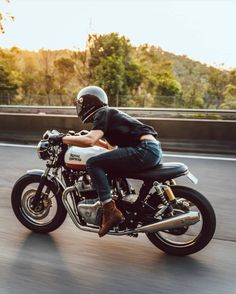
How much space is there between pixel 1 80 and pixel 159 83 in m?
17.9

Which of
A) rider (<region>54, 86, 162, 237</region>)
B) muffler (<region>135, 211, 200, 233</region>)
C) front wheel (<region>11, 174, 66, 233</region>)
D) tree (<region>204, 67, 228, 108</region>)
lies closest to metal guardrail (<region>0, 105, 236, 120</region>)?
front wheel (<region>11, 174, 66, 233</region>)

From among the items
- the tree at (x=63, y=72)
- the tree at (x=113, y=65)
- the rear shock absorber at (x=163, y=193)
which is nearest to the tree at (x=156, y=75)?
the tree at (x=113, y=65)

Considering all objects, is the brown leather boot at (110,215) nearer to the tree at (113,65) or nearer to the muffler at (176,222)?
the muffler at (176,222)

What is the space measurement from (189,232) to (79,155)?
141 cm

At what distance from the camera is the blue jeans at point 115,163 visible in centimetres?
421

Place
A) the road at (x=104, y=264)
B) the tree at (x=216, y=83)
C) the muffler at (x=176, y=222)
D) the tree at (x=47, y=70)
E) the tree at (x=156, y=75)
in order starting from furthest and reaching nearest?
1. the tree at (x=47, y=70)
2. the tree at (x=216, y=83)
3. the tree at (x=156, y=75)
4. the muffler at (x=176, y=222)
5. the road at (x=104, y=264)

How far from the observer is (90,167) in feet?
13.9

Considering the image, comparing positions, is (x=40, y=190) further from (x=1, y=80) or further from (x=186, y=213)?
(x=1, y=80)

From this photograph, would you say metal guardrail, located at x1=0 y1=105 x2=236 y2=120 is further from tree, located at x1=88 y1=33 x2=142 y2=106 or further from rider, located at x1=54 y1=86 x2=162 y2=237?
rider, located at x1=54 y1=86 x2=162 y2=237

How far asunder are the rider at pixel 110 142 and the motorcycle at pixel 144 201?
0.41 ft

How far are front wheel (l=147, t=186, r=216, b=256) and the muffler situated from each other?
0.09 m

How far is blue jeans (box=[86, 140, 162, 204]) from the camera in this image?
4.21 m

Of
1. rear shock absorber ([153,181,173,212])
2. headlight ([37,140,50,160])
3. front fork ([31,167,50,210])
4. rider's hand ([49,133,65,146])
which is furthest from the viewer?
front fork ([31,167,50,210])

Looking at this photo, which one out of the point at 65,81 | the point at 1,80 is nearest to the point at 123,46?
A: the point at 65,81
